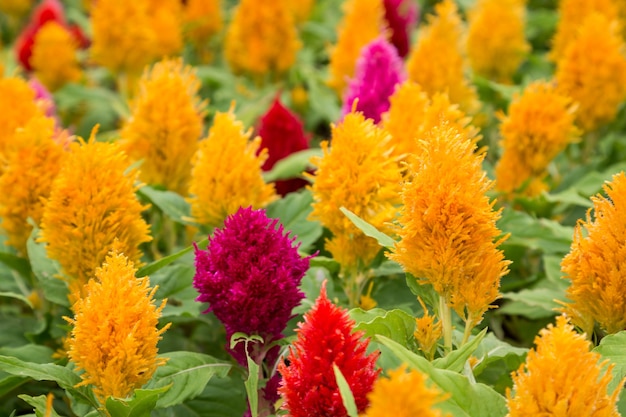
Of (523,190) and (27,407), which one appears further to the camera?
(523,190)

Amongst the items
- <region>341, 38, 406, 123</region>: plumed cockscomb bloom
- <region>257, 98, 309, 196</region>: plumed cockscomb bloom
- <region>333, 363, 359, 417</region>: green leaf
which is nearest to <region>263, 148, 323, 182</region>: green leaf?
<region>257, 98, 309, 196</region>: plumed cockscomb bloom

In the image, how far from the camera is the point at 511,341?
3096 mm

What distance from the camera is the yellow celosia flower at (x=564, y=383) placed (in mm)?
1509

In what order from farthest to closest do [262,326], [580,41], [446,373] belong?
1. [580,41]
2. [262,326]
3. [446,373]

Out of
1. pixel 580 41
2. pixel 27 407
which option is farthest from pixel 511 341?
pixel 27 407

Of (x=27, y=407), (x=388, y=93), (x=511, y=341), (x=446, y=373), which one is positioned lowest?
(x=511, y=341)

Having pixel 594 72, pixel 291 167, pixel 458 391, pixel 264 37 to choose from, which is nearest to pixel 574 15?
pixel 594 72

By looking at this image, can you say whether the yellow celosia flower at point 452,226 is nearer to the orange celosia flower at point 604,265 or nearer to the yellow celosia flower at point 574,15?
the orange celosia flower at point 604,265

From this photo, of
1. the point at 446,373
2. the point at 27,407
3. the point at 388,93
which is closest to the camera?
the point at 446,373

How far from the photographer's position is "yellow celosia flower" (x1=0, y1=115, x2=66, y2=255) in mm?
2510

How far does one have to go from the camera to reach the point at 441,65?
11.1 feet

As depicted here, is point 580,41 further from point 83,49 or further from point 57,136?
point 83,49

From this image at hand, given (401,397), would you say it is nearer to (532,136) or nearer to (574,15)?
(532,136)

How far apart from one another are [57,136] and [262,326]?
3.97ft
